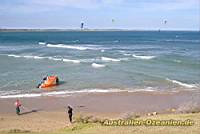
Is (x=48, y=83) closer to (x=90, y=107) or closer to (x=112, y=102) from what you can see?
(x=112, y=102)

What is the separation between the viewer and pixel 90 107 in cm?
2608

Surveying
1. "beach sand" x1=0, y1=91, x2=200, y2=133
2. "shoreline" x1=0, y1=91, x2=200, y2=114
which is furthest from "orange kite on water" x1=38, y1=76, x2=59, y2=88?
"beach sand" x1=0, y1=91, x2=200, y2=133

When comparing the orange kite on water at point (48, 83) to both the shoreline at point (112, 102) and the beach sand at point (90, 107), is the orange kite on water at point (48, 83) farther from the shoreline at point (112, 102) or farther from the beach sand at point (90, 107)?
the beach sand at point (90, 107)

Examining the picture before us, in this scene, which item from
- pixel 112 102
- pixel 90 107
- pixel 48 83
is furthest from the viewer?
pixel 48 83

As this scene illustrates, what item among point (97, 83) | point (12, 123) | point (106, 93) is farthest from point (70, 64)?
point (12, 123)

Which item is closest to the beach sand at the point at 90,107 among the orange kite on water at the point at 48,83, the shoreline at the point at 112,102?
the shoreline at the point at 112,102

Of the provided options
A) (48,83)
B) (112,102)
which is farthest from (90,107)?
(48,83)

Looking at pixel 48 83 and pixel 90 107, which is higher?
pixel 48 83

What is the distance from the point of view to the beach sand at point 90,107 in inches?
835

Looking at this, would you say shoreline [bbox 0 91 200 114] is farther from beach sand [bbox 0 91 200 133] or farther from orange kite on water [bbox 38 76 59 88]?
orange kite on water [bbox 38 76 59 88]

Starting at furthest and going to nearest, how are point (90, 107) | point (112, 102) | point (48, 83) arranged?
point (48, 83), point (112, 102), point (90, 107)

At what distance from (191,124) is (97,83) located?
67.3 feet

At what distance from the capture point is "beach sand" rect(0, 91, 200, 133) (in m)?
21.2

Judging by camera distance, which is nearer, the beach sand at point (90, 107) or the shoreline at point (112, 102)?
the beach sand at point (90, 107)
